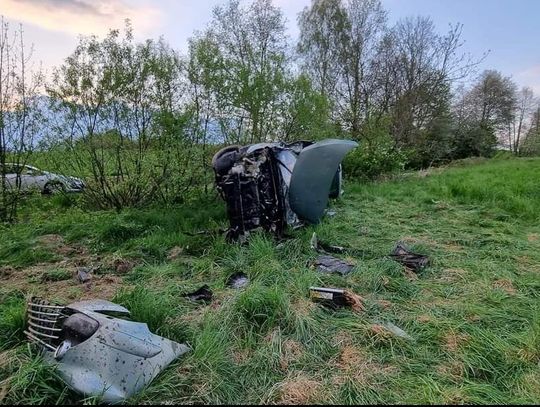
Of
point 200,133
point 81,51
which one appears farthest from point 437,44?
point 81,51

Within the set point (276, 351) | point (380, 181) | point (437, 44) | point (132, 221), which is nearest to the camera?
point (276, 351)

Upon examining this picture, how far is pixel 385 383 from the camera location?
5.98 ft

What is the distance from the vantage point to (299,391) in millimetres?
1756

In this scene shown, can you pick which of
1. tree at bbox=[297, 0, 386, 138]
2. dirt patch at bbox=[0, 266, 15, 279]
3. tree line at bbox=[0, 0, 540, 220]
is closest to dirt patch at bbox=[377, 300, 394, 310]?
dirt patch at bbox=[0, 266, 15, 279]

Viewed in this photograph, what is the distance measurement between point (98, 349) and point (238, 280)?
5.22 ft

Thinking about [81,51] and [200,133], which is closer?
[81,51]

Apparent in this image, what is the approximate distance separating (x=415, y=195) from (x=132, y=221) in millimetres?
5725

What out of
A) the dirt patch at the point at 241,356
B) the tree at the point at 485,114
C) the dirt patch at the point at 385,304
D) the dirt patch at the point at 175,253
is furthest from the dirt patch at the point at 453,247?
the tree at the point at 485,114

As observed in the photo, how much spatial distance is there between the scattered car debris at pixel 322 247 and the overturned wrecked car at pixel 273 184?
52cm

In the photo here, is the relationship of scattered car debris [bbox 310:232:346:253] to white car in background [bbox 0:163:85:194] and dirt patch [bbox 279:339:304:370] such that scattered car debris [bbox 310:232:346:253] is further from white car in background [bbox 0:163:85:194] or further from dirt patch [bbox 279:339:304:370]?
white car in background [bbox 0:163:85:194]

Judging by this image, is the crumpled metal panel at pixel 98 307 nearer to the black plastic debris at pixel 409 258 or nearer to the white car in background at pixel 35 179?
the black plastic debris at pixel 409 258

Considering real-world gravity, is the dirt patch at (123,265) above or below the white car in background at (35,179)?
below

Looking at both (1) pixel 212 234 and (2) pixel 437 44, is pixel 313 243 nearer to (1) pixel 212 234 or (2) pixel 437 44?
(1) pixel 212 234

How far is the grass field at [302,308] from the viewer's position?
1.77 metres
